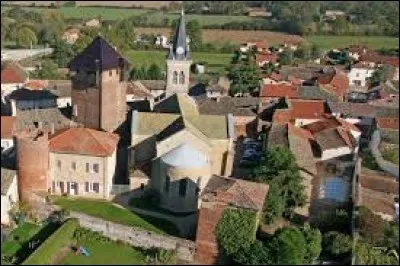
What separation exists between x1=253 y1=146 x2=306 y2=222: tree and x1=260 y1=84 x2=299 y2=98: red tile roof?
74.6 feet

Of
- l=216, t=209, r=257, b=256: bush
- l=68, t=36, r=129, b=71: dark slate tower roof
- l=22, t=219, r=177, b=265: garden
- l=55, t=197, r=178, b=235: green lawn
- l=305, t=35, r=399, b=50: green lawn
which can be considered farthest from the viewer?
l=305, t=35, r=399, b=50: green lawn

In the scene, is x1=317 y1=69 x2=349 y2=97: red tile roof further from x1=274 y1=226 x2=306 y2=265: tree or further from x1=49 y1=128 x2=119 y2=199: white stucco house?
x1=274 y1=226 x2=306 y2=265: tree

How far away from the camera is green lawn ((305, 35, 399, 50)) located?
8512 cm

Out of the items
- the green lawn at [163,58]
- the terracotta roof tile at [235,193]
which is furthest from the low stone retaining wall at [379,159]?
the green lawn at [163,58]

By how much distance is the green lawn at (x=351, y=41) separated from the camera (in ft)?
279

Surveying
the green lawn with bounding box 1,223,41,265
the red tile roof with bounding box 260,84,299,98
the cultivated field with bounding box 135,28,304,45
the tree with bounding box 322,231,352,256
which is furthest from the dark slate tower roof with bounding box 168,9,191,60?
the cultivated field with bounding box 135,28,304,45

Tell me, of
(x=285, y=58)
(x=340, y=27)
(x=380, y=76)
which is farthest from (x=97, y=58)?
(x=340, y=27)

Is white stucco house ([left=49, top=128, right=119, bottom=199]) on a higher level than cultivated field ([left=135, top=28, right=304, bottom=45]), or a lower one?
lower

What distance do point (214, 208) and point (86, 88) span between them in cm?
1311

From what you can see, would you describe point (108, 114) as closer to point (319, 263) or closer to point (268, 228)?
point (268, 228)

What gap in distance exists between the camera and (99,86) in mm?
34625

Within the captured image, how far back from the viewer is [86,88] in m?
35.2

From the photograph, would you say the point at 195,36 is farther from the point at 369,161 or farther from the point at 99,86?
the point at 369,161

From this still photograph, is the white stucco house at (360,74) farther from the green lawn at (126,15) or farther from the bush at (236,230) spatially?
the bush at (236,230)
